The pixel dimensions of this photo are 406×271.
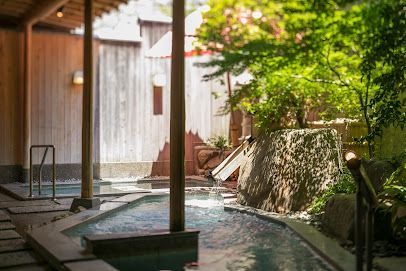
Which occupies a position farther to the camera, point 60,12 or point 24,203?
point 60,12

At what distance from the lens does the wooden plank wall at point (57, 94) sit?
10875 millimetres

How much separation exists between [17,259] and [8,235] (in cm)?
99

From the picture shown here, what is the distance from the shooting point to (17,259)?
4.26 m

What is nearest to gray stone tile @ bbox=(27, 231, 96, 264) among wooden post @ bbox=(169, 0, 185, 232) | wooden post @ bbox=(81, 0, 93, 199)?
wooden post @ bbox=(169, 0, 185, 232)

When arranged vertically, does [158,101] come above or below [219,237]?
above

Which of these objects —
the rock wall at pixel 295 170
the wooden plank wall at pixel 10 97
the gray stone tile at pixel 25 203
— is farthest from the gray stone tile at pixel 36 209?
the wooden plank wall at pixel 10 97

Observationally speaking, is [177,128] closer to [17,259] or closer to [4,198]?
[17,259]

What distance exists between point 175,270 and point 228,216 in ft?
8.79

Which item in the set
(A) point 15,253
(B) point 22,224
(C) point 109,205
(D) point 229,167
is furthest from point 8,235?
(D) point 229,167

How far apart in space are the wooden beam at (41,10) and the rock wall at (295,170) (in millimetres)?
4512

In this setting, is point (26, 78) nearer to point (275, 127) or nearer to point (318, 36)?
point (275, 127)

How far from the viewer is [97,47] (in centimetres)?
1150

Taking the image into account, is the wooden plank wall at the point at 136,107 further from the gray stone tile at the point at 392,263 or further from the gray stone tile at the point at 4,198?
the gray stone tile at the point at 392,263

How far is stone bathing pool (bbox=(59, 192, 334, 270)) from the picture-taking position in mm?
4152
